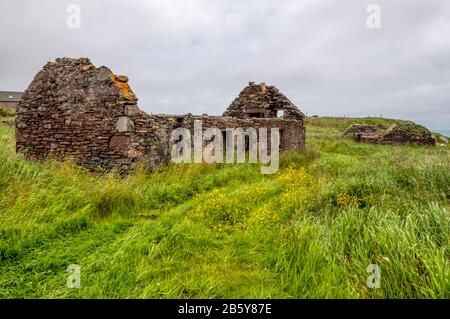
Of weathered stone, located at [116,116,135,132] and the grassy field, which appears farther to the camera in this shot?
weathered stone, located at [116,116,135,132]

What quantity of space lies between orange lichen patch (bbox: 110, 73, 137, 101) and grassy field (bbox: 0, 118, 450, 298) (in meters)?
2.77

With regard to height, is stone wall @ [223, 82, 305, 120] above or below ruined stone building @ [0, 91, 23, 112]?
below

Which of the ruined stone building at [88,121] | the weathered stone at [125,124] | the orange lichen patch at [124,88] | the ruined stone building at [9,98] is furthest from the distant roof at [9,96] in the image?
the weathered stone at [125,124]

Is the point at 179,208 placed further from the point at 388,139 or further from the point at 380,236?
the point at 388,139

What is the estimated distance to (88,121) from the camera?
901cm

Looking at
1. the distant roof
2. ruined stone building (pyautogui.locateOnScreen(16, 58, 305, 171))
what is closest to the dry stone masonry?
ruined stone building (pyautogui.locateOnScreen(16, 58, 305, 171))

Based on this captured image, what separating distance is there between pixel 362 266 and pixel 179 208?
3746mm

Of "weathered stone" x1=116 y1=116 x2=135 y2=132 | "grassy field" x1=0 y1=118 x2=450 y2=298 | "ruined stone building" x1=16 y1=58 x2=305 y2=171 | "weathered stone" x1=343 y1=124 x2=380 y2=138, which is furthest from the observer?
"weathered stone" x1=343 y1=124 x2=380 y2=138

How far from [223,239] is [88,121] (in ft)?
19.9

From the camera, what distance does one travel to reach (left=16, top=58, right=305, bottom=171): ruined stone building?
871 centimetres

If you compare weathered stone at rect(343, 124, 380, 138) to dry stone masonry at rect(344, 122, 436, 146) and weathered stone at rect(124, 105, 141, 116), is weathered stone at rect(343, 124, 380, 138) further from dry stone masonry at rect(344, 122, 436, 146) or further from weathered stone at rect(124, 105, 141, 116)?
weathered stone at rect(124, 105, 141, 116)

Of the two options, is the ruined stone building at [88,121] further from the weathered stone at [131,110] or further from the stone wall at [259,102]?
the stone wall at [259,102]

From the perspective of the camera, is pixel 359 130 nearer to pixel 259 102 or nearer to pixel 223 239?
pixel 259 102
